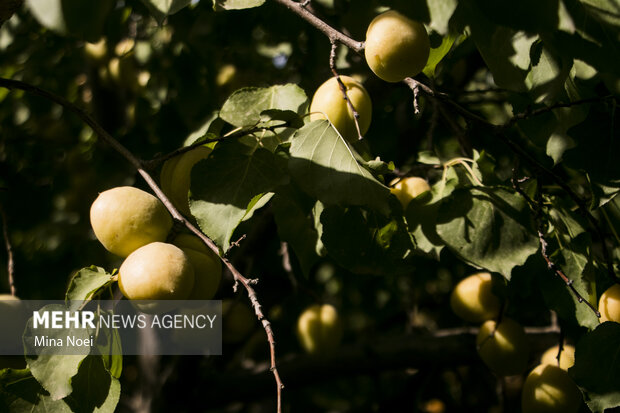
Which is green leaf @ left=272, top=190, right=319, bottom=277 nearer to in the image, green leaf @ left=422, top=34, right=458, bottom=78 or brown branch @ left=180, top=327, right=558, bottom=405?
green leaf @ left=422, top=34, right=458, bottom=78

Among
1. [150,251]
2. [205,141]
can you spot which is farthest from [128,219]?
[205,141]

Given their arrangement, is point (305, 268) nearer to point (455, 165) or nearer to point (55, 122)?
point (455, 165)

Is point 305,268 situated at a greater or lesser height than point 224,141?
lesser

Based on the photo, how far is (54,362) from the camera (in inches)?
34.9

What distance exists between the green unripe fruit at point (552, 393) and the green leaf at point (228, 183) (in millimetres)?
754

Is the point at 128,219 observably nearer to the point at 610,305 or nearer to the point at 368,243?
the point at 368,243

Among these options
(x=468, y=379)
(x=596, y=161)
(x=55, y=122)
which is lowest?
(x=468, y=379)

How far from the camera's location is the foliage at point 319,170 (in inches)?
32.3

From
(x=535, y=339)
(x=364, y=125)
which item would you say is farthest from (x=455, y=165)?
(x=535, y=339)

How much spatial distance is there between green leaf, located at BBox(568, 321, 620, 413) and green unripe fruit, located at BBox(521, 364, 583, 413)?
25cm

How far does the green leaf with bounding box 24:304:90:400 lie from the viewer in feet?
2.87

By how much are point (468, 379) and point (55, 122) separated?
216 centimetres

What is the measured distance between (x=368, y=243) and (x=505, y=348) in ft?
1.75

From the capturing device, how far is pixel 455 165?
1150mm
